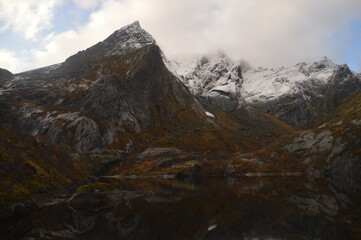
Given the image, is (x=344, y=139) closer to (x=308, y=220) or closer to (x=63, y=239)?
(x=308, y=220)

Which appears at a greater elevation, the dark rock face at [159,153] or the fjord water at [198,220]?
the dark rock face at [159,153]

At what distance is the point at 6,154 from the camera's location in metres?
66.5

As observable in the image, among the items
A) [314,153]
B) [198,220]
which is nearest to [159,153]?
[314,153]

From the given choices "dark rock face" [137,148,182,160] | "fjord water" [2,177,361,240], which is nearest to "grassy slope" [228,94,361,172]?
"dark rock face" [137,148,182,160]

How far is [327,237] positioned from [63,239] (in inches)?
1125

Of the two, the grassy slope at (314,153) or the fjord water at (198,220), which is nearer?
the fjord water at (198,220)

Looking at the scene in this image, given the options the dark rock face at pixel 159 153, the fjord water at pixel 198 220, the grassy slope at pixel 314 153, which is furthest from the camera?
the dark rock face at pixel 159 153

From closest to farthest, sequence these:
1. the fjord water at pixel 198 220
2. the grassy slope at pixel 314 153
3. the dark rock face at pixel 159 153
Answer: the fjord water at pixel 198 220 < the grassy slope at pixel 314 153 < the dark rock face at pixel 159 153

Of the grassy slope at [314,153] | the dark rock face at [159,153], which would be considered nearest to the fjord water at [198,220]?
the grassy slope at [314,153]

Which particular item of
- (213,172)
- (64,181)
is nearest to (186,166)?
(213,172)

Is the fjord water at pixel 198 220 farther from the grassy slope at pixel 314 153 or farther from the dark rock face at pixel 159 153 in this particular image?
the dark rock face at pixel 159 153

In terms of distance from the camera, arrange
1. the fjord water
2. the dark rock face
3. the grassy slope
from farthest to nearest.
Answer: the dark rock face
the grassy slope
the fjord water

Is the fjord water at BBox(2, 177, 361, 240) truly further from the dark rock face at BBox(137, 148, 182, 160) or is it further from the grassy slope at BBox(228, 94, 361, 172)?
the dark rock face at BBox(137, 148, 182, 160)

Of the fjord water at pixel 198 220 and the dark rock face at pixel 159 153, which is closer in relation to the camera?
the fjord water at pixel 198 220
